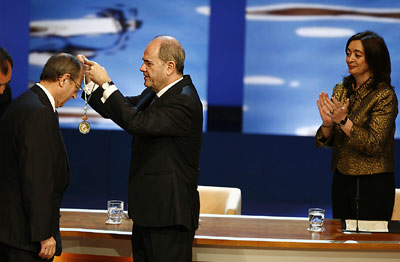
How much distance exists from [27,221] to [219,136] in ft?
13.7

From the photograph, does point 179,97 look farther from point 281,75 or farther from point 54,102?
point 281,75

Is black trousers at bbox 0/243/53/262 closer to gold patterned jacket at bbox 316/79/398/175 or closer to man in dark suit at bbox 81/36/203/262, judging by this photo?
man in dark suit at bbox 81/36/203/262

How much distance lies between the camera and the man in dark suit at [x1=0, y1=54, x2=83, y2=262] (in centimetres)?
207

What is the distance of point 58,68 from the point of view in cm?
222

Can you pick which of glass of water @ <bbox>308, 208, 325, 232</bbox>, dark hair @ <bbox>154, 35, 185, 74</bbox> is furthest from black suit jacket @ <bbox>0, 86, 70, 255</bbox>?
glass of water @ <bbox>308, 208, 325, 232</bbox>

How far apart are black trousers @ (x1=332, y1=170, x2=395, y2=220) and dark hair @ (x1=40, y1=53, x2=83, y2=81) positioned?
156 centimetres

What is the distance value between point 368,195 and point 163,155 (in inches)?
47.8

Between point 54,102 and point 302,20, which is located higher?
point 302,20

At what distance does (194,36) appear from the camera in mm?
6676

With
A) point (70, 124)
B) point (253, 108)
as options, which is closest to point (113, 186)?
point (70, 124)

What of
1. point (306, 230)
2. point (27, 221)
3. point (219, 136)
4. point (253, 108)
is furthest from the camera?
point (253, 108)

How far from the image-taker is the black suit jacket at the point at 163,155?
232 centimetres

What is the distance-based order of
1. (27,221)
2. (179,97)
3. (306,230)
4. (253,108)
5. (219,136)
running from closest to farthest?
(27,221)
(179,97)
(306,230)
(219,136)
(253,108)

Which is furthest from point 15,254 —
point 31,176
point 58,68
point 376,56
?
point 376,56
